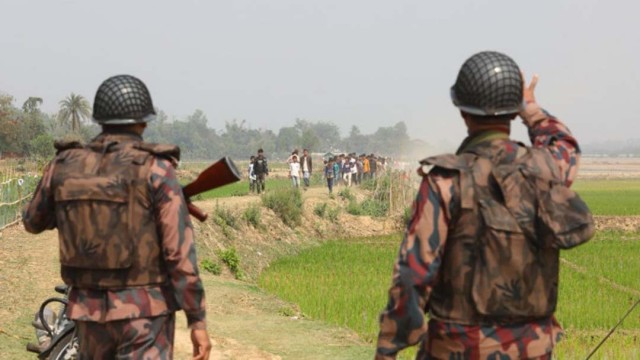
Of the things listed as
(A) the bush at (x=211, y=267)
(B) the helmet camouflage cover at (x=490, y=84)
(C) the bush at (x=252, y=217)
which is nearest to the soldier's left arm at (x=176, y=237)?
(B) the helmet camouflage cover at (x=490, y=84)

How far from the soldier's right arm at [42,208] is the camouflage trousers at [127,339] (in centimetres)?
46

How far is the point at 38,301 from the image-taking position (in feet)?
29.7

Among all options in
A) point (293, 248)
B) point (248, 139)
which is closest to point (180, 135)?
point (248, 139)

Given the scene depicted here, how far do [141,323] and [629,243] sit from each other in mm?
20611

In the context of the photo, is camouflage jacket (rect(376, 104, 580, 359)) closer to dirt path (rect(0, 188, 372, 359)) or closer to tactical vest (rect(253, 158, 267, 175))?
dirt path (rect(0, 188, 372, 359))

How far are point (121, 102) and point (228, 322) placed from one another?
5912mm

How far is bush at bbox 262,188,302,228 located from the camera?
2259 centimetres

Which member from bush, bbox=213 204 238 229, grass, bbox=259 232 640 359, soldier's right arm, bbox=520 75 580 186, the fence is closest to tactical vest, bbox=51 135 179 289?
soldier's right arm, bbox=520 75 580 186

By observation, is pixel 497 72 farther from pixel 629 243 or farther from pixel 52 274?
pixel 629 243

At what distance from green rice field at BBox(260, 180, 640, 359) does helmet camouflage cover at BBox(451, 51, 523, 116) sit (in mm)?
5488

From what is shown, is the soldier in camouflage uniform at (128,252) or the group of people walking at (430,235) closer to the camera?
the group of people walking at (430,235)

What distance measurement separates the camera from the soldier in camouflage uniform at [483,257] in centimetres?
294

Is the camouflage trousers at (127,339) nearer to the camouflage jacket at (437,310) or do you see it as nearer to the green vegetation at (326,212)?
the camouflage jacket at (437,310)

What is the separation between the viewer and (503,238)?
2953 millimetres
